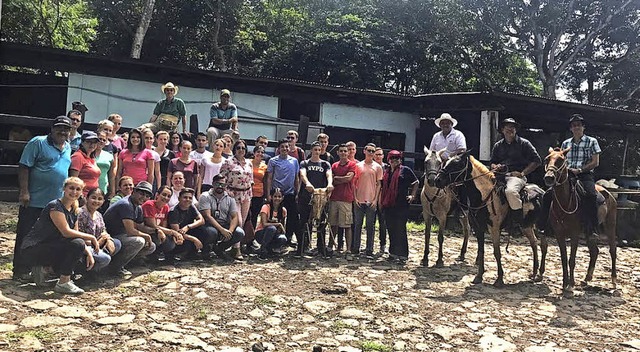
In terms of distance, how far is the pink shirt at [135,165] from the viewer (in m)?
8.09

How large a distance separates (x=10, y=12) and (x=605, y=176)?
21227 millimetres

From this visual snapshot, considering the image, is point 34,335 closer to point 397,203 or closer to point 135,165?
point 135,165

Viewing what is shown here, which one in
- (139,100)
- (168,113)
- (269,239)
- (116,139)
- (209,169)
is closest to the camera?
(116,139)

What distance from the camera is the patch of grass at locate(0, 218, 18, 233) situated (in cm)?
1004

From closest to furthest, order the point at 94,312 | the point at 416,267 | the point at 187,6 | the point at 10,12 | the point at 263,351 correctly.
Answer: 1. the point at 263,351
2. the point at 94,312
3. the point at 416,267
4. the point at 10,12
5. the point at 187,6

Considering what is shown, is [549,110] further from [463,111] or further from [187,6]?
[187,6]

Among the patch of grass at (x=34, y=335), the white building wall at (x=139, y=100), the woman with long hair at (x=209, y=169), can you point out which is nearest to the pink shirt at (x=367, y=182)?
the woman with long hair at (x=209, y=169)

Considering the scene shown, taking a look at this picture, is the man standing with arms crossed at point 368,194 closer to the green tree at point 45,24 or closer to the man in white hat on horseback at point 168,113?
the man in white hat on horseback at point 168,113

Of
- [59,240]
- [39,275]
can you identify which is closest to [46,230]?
[59,240]

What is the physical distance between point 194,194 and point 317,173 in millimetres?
2070

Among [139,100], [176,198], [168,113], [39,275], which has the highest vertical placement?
[139,100]

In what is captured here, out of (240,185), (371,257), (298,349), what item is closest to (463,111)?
(371,257)

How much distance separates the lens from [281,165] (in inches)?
360

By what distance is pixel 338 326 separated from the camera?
5836mm
